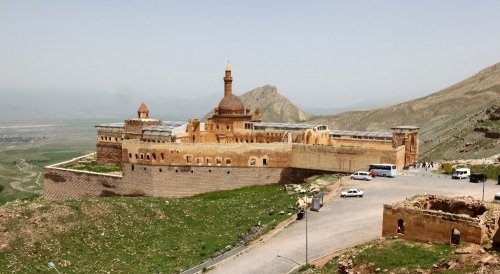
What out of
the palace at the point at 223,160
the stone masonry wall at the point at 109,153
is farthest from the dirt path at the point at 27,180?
the palace at the point at 223,160

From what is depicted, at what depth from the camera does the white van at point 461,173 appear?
1586 inches

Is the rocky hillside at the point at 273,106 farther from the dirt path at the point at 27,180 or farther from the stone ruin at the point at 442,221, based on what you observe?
the stone ruin at the point at 442,221

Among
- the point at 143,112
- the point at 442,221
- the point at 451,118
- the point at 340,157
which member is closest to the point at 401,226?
the point at 442,221

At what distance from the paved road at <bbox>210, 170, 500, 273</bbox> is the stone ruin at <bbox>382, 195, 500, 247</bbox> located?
284cm

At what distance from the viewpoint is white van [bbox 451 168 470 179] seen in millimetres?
40272

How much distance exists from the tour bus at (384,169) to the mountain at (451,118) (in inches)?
703

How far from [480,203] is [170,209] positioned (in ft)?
68.8

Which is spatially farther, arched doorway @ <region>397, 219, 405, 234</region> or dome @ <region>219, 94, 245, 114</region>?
dome @ <region>219, 94, 245, 114</region>

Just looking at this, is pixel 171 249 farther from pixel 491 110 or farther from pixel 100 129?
pixel 491 110

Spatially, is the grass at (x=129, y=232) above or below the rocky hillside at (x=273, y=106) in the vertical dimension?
below

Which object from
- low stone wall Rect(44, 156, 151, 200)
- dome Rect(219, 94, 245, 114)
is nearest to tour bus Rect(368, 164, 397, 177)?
dome Rect(219, 94, 245, 114)

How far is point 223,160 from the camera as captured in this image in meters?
48.9

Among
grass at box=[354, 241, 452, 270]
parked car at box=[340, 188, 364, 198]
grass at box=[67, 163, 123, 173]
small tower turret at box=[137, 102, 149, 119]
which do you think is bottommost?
grass at box=[67, 163, 123, 173]

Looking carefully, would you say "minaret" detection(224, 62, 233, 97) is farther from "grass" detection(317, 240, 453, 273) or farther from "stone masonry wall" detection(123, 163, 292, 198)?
"grass" detection(317, 240, 453, 273)
